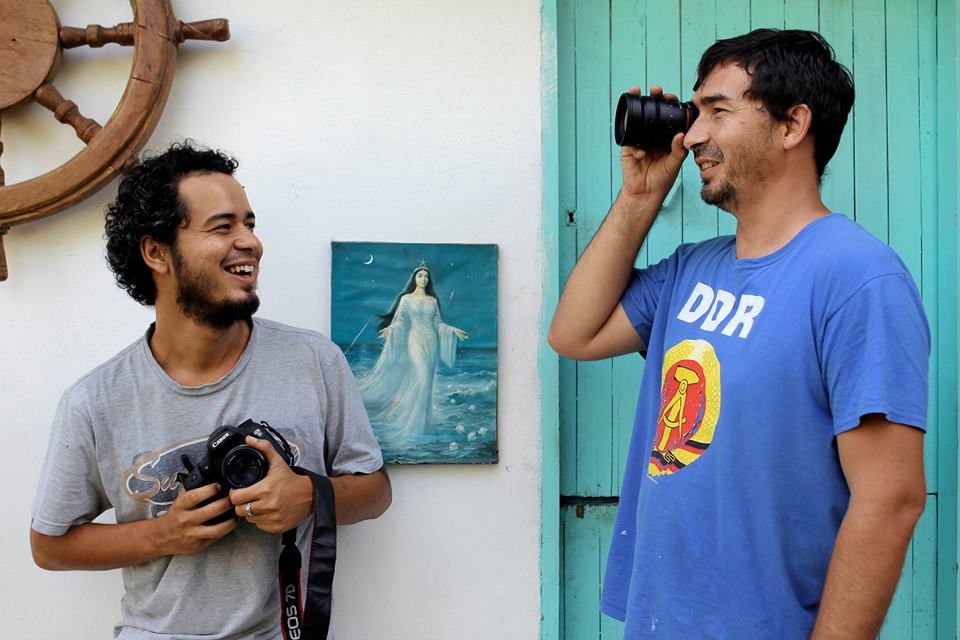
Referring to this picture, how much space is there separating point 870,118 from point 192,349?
169cm

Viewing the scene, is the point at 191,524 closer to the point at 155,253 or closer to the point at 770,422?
the point at 155,253

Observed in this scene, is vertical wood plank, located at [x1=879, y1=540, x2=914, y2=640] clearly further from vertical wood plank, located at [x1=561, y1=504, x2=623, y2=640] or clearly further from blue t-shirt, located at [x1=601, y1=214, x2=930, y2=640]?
blue t-shirt, located at [x1=601, y1=214, x2=930, y2=640]

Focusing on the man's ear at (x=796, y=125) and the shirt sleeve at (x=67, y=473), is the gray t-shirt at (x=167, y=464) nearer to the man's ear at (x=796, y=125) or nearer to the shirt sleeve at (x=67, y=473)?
the shirt sleeve at (x=67, y=473)

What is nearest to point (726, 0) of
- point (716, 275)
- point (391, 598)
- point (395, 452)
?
point (716, 275)

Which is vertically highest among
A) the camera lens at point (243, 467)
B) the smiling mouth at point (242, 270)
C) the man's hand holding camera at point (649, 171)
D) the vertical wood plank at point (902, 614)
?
the man's hand holding camera at point (649, 171)

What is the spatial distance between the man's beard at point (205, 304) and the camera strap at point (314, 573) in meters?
0.31

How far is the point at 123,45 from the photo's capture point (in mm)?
1837

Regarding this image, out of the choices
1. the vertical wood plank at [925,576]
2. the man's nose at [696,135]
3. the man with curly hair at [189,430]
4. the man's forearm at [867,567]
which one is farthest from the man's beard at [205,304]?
the vertical wood plank at [925,576]

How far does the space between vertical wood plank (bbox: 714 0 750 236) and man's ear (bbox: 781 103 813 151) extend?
26.5 inches

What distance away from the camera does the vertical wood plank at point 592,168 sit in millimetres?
2062

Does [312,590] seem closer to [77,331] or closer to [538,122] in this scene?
[77,331]

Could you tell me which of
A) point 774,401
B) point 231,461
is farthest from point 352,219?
point 774,401

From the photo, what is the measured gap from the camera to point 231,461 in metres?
1.46

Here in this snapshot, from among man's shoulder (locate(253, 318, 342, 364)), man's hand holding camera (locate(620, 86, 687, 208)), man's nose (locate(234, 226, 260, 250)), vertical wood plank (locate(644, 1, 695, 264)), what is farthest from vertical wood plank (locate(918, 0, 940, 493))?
man's nose (locate(234, 226, 260, 250))
